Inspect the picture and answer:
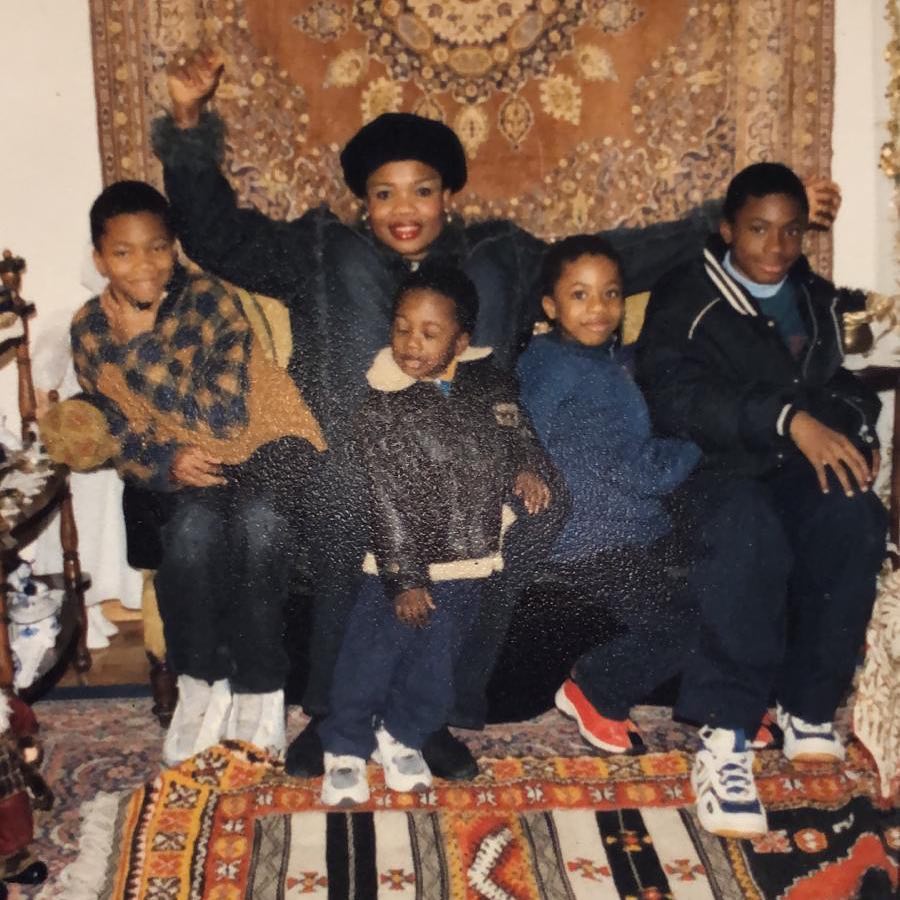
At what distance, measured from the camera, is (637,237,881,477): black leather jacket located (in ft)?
7.00

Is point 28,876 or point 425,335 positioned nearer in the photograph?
point 28,876

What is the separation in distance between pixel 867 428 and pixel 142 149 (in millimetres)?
1550

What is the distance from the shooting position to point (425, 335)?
2045 mm

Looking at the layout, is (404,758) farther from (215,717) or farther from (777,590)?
(777,590)

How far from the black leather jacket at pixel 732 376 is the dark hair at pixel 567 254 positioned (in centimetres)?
15

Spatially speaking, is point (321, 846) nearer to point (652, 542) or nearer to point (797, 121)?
point (652, 542)

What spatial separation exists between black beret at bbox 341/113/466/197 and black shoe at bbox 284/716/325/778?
1066 mm

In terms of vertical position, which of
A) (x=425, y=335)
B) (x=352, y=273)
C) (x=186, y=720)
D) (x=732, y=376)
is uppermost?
(x=352, y=273)

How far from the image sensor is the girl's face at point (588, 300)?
7.02 feet

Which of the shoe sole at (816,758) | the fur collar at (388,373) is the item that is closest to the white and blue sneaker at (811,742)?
the shoe sole at (816,758)

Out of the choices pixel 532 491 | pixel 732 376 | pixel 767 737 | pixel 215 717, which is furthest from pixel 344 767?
pixel 732 376

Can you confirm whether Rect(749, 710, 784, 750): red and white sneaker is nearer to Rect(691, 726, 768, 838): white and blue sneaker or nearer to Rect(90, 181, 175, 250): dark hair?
Rect(691, 726, 768, 838): white and blue sneaker

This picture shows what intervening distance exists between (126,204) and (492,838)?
4.40 feet

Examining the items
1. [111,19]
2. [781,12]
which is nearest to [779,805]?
[781,12]
